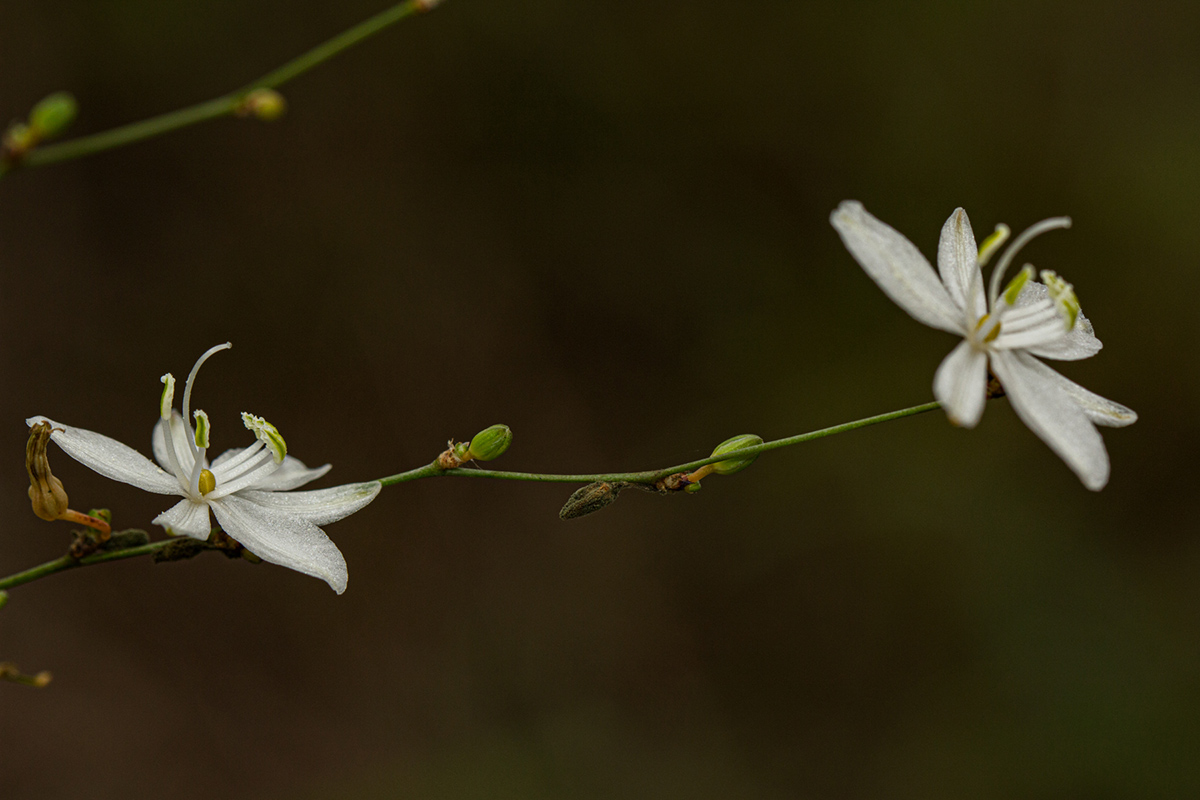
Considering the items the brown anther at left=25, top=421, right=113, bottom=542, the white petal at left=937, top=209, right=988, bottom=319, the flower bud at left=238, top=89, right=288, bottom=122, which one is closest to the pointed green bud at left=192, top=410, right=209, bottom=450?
the brown anther at left=25, top=421, right=113, bottom=542

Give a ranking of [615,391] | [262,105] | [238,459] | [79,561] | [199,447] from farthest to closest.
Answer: [615,391] → [238,459] → [199,447] → [79,561] → [262,105]

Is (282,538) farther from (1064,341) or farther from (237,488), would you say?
(1064,341)

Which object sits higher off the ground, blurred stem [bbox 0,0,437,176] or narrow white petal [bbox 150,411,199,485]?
blurred stem [bbox 0,0,437,176]

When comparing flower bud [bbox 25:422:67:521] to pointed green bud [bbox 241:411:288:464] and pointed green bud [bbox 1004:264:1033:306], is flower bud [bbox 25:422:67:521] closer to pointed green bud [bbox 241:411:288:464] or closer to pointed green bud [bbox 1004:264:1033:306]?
pointed green bud [bbox 241:411:288:464]

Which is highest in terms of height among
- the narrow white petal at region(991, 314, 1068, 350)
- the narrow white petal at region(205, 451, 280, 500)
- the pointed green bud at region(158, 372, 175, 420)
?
the pointed green bud at region(158, 372, 175, 420)

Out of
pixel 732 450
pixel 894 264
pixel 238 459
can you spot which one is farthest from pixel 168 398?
pixel 894 264
